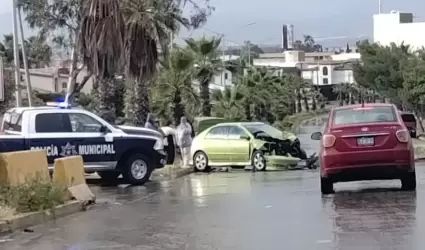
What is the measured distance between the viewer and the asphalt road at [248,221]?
36.8 feet

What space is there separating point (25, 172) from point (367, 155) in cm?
614

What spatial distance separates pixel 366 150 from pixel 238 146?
11.9 metres

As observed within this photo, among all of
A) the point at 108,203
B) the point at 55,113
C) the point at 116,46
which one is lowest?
the point at 108,203

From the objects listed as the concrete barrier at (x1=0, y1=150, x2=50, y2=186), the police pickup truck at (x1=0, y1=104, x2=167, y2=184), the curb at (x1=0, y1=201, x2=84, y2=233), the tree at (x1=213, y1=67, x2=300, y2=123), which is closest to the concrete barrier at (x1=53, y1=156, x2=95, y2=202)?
the concrete barrier at (x1=0, y1=150, x2=50, y2=186)

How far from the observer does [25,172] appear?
16.3 metres

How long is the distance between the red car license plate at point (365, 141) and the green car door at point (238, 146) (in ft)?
38.0

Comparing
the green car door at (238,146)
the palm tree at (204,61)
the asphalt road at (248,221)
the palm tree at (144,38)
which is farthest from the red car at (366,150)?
the palm tree at (204,61)

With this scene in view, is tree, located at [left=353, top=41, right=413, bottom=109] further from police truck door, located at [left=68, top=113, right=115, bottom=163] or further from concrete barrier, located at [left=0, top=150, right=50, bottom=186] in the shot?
concrete barrier, located at [left=0, top=150, right=50, bottom=186]

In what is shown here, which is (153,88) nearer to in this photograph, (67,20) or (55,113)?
(67,20)

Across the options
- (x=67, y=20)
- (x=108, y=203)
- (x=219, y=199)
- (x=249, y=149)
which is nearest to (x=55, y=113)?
(x=108, y=203)

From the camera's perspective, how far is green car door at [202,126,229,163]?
28.3 metres

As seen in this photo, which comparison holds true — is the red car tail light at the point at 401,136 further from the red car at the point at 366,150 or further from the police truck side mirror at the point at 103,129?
the police truck side mirror at the point at 103,129

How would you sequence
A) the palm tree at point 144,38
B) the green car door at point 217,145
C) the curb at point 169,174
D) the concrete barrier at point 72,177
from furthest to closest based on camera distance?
the palm tree at point 144,38, the green car door at point 217,145, the curb at point 169,174, the concrete barrier at point 72,177

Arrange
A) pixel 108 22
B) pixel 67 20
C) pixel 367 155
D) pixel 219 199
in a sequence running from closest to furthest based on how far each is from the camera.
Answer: pixel 367 155, pixel 219 199, pixel 108 22, pixel 67 20
